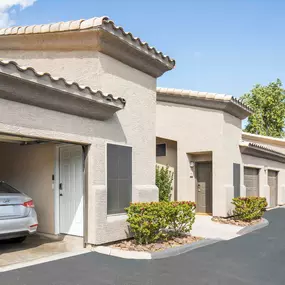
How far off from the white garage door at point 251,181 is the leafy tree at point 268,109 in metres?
21.7

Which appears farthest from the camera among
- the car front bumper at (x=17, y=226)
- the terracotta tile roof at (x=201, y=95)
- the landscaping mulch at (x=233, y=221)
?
the terracotta tile roof at (x=201, y=95)

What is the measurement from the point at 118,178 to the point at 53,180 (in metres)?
1.74

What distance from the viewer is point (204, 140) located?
567 inches

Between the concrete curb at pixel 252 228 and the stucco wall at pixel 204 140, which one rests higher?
the stucco wall at pixel 204 140

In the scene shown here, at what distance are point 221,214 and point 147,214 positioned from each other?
621cm

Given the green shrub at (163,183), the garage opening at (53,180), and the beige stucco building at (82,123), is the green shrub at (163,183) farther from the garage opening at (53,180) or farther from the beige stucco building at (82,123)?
the garage opening at (53,180)

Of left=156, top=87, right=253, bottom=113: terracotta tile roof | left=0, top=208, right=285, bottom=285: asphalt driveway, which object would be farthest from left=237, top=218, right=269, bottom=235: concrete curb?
left=156, top=87, right=253, bottom=113: terracotta tile roof

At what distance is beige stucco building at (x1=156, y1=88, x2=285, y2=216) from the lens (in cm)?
1399

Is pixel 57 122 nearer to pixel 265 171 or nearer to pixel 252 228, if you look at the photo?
pixel 252 228

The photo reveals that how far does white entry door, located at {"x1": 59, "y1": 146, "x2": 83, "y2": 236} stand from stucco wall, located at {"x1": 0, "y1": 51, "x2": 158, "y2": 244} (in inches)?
28.6

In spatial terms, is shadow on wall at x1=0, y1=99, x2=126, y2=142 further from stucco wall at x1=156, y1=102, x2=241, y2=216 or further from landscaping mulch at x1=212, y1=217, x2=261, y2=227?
stucco wall at x1=156, y1=102, x2=241, y2=216

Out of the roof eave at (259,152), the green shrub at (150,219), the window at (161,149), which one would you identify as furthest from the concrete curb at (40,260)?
the roof eave at (259,152)

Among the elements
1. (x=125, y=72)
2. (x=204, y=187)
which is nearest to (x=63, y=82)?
(x=125, y=72)

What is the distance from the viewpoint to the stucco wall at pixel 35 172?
31.0ft
